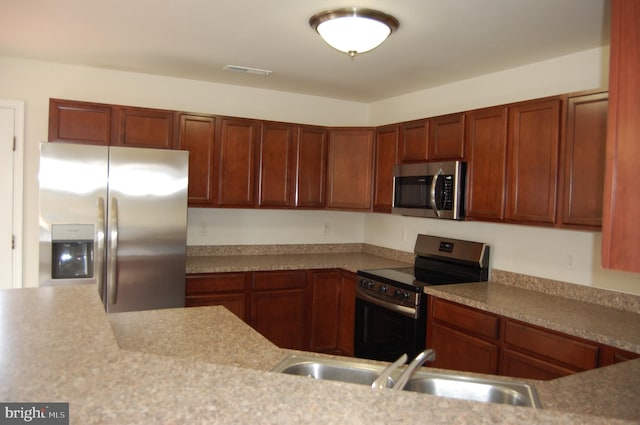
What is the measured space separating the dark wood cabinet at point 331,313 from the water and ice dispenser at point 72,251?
178cm

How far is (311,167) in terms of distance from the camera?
4.36m

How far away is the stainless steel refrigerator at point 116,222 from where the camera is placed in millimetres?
3168

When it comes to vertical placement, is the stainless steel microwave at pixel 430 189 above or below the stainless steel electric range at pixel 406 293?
above

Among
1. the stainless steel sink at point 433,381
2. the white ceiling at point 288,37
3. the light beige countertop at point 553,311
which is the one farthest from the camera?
the white ceiling at point 288,37

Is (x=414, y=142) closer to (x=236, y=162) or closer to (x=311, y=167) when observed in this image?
(x=311, y=167)

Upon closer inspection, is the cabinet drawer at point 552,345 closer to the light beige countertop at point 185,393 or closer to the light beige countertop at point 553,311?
the light beige countertop at point 553,311

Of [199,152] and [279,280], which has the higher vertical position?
[199,152]

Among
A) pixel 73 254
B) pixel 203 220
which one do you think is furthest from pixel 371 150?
pixel 73 254

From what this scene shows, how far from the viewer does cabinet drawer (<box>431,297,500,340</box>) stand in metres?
2.81

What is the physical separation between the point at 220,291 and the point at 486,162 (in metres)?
2.22

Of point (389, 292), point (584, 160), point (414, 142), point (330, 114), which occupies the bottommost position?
point (389, 292)

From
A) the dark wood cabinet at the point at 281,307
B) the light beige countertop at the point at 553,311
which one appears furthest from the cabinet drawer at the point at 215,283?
the light beige countertop at the point at 553,311

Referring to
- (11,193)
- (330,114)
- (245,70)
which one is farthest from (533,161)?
(11,193)

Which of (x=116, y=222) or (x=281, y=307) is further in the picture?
(x=281, y=307)
